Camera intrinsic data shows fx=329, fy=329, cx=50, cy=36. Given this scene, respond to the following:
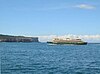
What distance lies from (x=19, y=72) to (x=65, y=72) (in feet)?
24.1

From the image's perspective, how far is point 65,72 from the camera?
5275cm

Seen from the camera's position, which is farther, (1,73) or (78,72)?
(78,72)

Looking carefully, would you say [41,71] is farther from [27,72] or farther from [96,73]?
[96,73]

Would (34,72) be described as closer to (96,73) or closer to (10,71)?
(10,71)

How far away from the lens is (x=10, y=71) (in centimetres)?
5244

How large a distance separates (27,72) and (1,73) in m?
4.52

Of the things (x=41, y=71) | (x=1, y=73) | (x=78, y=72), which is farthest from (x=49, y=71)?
(x=1, y=73)

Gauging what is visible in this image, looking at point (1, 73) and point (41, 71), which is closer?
point (1, 73)

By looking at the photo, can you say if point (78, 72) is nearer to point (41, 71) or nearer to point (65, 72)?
point (65, 72)

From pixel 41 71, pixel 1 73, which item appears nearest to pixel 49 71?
pixel 41 71

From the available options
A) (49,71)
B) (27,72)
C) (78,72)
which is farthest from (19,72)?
(78,72)

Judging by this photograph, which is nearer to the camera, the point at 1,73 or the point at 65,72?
A: the point at 1,73

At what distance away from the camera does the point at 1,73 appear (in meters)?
49.5

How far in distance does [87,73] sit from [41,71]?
24.7ft
